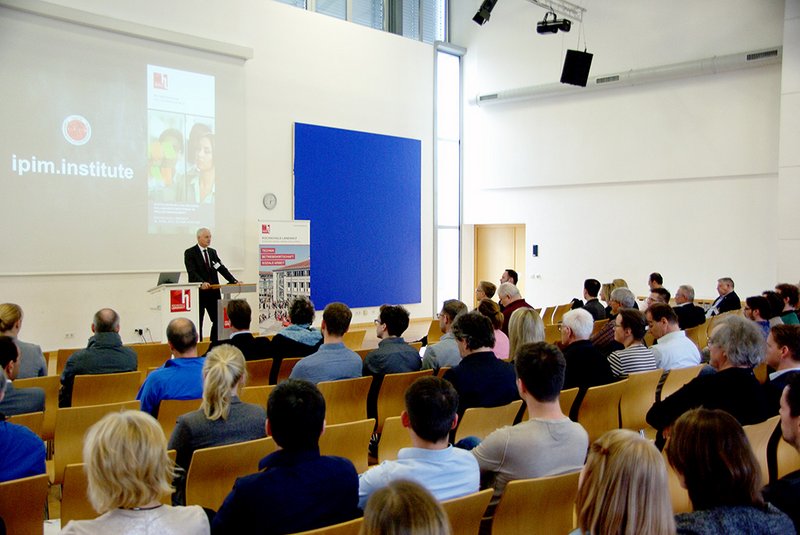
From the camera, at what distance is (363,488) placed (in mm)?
2502

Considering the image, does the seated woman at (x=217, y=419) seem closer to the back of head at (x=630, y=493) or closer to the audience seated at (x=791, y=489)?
the back of head at (x=630, y=493)

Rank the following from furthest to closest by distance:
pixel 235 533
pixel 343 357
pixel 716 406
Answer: pixel 343 357 → pixel 716 406 → pixel 235 533

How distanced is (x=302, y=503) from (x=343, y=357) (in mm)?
2401

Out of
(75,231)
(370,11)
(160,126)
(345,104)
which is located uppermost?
(370,11)

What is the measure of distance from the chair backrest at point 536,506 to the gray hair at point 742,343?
1472mm

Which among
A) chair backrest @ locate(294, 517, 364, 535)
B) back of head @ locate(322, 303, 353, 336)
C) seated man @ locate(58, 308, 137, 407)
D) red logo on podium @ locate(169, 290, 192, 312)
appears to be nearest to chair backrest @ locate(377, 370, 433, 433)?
back of head @ locate(322, 303, 353, 336)

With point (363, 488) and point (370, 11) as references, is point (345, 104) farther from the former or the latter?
point (363, 488)

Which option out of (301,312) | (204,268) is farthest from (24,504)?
(204,268)

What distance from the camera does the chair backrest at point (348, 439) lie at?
3.40 metres

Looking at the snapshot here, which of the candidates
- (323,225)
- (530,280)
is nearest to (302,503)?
(323,225)

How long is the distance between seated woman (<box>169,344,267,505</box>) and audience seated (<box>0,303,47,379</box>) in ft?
7.76

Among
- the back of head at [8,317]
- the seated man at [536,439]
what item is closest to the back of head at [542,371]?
the seated man at [536,439]

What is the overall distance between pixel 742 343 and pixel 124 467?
3.10m

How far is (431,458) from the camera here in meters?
2.47
